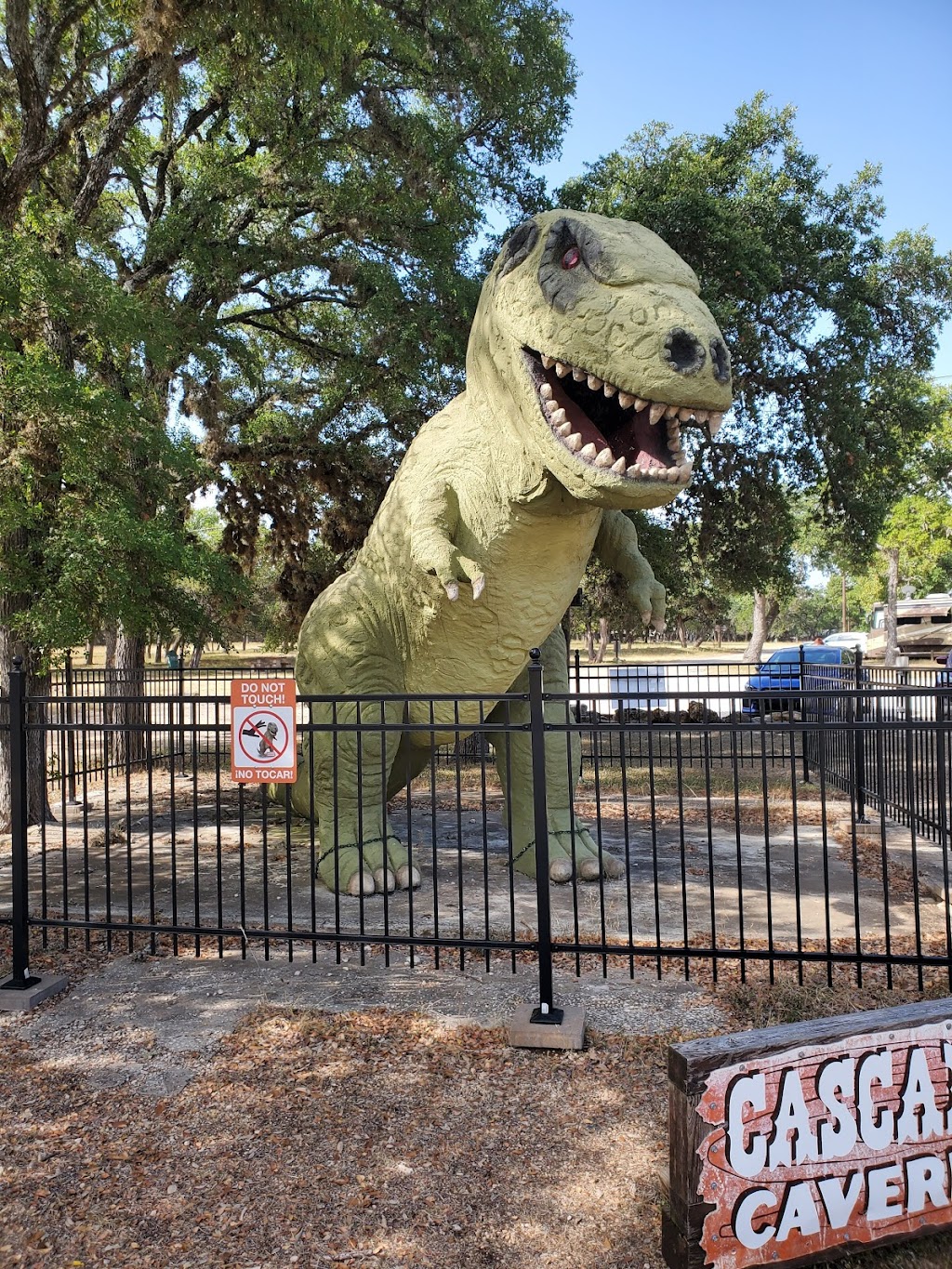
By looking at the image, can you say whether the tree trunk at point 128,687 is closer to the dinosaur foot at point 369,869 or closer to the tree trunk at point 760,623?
the dinosaur foot at point 369,869

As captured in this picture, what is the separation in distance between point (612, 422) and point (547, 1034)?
3.33 metres

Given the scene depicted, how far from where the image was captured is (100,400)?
7016 millimetres

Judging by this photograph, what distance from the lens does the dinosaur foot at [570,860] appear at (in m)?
6.38

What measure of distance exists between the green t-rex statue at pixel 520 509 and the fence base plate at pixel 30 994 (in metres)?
1.51

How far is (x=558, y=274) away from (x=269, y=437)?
10.7 metres

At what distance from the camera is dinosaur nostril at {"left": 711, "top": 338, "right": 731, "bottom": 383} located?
4285mm

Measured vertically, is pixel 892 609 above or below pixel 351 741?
above

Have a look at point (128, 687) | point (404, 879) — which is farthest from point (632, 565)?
point (128, 687)

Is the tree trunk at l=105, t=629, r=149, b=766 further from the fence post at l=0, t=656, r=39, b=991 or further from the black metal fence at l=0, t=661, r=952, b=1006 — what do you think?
the fence post at l=0, t=656, r=39, b=991

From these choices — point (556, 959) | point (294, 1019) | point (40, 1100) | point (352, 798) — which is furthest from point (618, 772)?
point (40, 1100)

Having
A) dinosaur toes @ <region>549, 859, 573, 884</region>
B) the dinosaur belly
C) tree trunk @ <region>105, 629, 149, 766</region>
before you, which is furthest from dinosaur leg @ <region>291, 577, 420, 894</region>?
tree trunk @ <region>105, 629, 149, 766</region>

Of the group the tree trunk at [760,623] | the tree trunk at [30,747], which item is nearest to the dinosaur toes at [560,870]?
the tree trunk at [30,747]

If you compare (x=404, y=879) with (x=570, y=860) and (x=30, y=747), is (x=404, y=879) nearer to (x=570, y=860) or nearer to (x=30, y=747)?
(x=570, y=860)

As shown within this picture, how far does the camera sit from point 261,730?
185 inches
